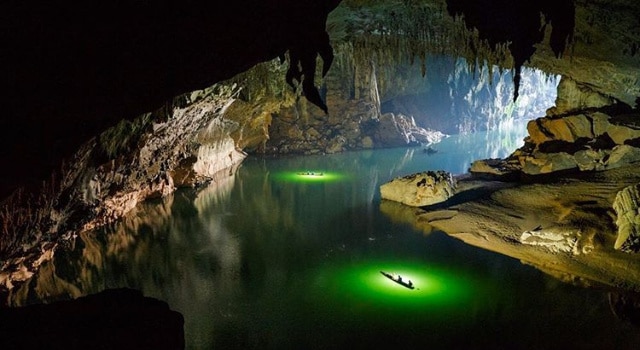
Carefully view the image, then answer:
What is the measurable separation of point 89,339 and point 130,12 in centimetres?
250

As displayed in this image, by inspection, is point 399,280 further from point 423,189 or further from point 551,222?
point 423,189

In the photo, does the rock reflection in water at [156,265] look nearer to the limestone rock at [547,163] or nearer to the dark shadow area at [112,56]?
the dark shadow area at [112,56]

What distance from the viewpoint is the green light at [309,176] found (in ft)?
64.9

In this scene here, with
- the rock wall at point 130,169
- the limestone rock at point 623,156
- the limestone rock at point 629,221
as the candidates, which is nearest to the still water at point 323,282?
the rock wall at point 130,169

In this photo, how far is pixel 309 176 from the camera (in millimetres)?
20547

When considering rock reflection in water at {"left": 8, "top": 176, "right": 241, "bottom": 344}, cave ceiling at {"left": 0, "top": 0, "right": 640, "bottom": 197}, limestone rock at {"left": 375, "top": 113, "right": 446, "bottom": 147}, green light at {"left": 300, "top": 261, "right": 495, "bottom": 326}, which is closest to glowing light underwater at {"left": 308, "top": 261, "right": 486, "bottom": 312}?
green light at {"left": 300, "top": 261, "right": 495, "bottom": 326}

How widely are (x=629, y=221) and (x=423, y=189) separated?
20.5ft

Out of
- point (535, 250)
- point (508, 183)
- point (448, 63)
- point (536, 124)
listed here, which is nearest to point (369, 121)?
point (448, 63)

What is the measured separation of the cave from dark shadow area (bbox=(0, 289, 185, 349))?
2cm

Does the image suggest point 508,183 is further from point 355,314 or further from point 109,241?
point 109,241

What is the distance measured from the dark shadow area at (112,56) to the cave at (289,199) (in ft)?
0.06

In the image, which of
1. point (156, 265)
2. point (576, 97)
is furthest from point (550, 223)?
point (156, 265)

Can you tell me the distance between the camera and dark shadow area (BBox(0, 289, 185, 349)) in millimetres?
2885

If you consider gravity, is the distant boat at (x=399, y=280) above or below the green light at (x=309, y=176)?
above
